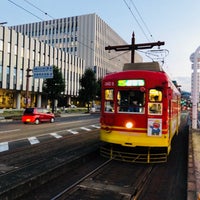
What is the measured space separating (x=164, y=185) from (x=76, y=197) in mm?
2571

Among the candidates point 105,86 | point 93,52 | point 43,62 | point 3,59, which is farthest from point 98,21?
point 105,86

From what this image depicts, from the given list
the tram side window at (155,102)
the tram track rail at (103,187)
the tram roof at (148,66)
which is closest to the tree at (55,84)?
the tram roof at (148,66)

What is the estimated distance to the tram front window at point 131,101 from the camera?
920 centimetres

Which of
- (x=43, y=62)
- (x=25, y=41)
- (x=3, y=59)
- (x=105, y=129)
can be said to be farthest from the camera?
(x=43, y=62)

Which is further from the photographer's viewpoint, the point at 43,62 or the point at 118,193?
the point at 43,62

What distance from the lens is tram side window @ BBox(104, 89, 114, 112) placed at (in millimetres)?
9680

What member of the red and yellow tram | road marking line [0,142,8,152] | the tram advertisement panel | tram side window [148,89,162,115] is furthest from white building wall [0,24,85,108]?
the tram advertisement panel

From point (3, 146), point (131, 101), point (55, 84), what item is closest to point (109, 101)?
point (131, 101)

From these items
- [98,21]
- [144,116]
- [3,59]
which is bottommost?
[144,116]

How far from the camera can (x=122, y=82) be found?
952 centimetres

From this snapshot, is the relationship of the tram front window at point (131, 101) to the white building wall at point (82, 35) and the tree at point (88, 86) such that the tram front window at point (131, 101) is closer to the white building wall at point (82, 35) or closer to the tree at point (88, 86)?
the tree at point (88, 86)

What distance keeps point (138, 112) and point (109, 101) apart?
1223 millimetres

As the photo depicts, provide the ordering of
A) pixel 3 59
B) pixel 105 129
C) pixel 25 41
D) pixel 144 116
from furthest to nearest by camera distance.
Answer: pixel 25 41 → pixel 3 59 → pixel 105 129 → pixel 144 116

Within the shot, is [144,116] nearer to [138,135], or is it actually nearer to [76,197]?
[138,135]
